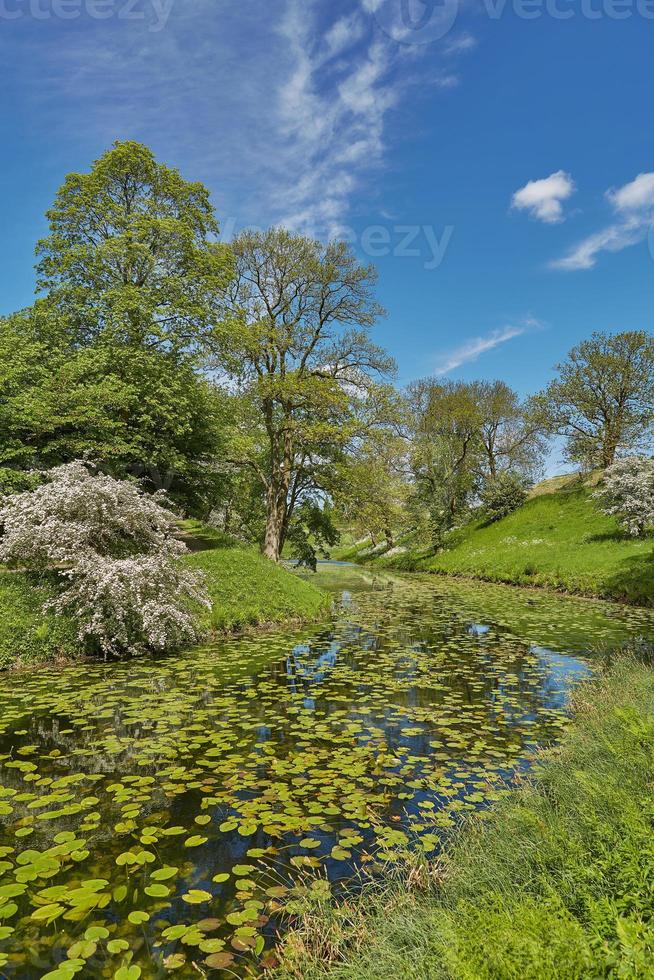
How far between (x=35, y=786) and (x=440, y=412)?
170 feet

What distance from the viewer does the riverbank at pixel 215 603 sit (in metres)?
13.4

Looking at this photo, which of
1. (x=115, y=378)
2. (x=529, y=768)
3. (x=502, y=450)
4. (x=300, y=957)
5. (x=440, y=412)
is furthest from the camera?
(x=502, y=450)

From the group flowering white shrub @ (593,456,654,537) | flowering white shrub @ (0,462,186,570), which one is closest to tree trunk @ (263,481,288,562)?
flowering white shrub @ (0,462,186,570)

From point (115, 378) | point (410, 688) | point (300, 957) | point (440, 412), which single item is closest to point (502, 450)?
point (440, 412)

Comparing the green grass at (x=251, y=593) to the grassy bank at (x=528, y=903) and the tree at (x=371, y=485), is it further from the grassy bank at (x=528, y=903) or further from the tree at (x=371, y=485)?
the grassy bank at (x=528, y=903)

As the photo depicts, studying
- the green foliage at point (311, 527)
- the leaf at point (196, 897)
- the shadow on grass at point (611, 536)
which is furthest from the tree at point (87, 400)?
the shadow on grass at point (611, 536)

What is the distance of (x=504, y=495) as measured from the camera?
50688mm

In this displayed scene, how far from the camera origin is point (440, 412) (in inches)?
2152

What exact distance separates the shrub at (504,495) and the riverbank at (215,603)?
103ft

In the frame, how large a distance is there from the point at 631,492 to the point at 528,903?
27.4 metres

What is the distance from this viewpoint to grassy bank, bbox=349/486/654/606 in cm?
2609

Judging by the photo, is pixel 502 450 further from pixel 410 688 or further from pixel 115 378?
pixel 410 688

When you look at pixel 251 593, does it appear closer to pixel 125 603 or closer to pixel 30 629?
pixel 125 603

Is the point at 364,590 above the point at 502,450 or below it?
below
